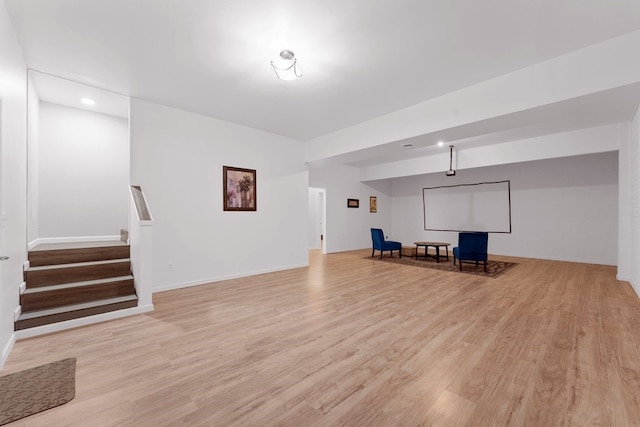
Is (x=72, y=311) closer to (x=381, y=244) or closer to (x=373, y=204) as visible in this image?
(x=381, y=244)

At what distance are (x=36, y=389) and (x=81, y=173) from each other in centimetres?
428

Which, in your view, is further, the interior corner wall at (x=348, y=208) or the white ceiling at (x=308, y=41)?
the interior corner wall at (x=348, y=208)

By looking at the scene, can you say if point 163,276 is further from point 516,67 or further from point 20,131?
point 516,67

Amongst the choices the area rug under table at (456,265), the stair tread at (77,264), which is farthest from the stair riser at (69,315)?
the area rug under table at (456,265)

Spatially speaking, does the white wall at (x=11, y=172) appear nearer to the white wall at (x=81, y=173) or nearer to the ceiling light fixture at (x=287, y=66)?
the white wall at (x=81, y=173)

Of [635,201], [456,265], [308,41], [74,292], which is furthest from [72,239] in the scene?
[635,201]

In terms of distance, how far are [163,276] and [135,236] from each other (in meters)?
1.02

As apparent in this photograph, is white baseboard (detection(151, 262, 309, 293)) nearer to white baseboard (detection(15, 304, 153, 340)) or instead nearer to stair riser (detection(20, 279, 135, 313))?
stair riser (detection(20, 279, 135, 313))

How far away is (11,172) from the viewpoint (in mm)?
2594

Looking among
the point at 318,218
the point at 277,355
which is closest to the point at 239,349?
the point at 277,355

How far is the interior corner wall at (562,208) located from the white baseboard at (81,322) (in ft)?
31.1

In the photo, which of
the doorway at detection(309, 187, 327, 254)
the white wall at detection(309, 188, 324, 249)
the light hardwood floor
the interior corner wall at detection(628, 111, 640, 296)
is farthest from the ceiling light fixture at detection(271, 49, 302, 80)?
the white wall at detection(309, 188, 324, 249)

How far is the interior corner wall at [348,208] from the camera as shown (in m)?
8.91

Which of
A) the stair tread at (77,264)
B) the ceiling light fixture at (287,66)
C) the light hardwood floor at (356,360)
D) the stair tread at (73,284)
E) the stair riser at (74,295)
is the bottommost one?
the light hardwood floor at (356,360)
